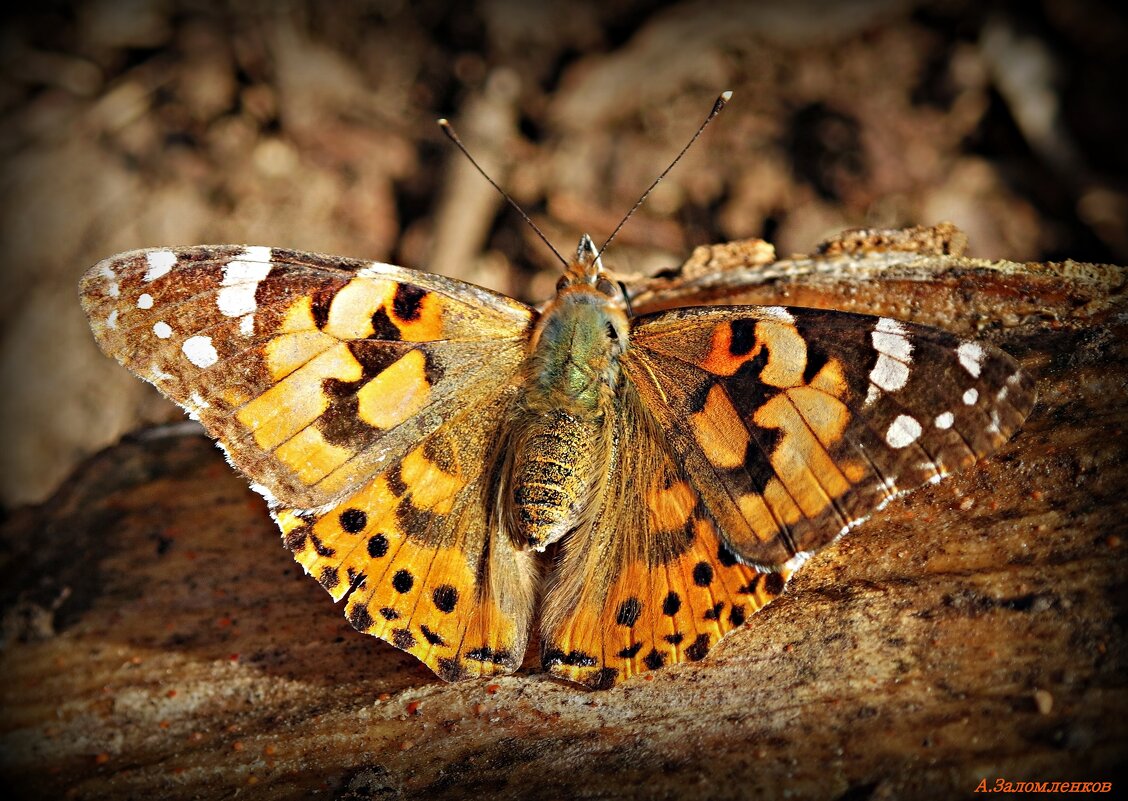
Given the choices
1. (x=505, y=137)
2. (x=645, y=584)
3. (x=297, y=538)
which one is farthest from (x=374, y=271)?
(x=505, y=137)

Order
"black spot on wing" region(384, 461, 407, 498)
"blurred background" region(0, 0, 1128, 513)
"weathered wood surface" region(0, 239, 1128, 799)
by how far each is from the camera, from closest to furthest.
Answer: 1. "weathered wood surface" region(0, 239, 1128, 799)
2. "black spot on wing" region(384, 461, 407, 498)
3. "blurred background" region(0, 0, 1128, 513)

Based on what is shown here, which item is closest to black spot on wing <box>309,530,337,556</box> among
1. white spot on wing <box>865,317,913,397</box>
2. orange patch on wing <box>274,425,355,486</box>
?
orange patch on wing <box>274,425,355,486</box>

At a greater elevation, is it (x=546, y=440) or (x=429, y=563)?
(x=546, y=440)

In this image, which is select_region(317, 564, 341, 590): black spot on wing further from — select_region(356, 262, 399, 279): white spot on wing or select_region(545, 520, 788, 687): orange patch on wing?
select_region(356, 262, 399, 279): white spot on wing

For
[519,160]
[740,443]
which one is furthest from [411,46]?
[740,443]

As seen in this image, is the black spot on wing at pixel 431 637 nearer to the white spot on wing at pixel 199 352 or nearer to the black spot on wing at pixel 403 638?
the black spot on wing at pixel 403 638

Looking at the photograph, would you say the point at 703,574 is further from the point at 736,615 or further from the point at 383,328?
the point at 383,328

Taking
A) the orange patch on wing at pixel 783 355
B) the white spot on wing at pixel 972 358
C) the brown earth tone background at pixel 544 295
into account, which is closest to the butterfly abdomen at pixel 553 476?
the brown earth tone background at pixel 544 295
